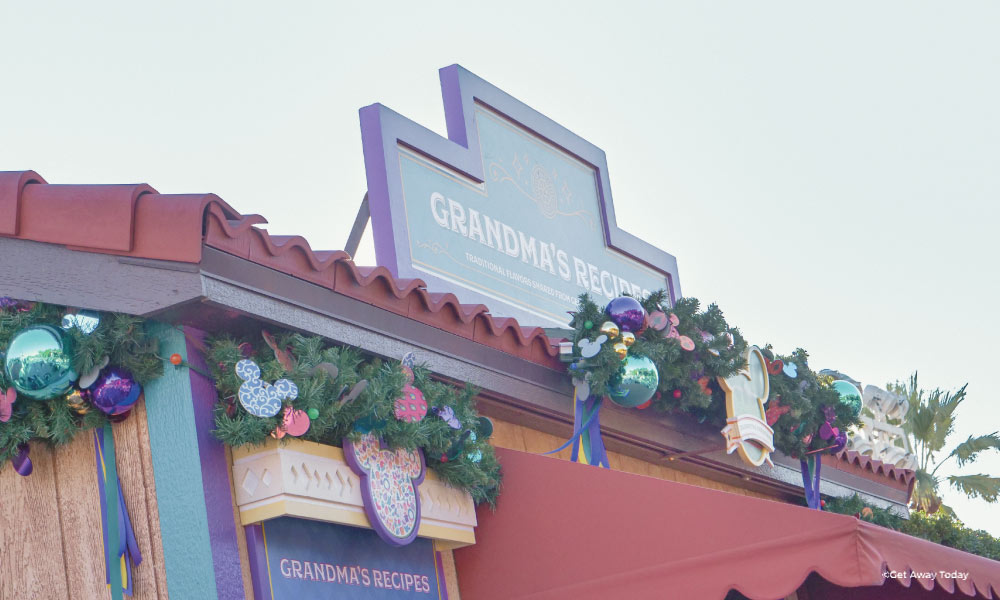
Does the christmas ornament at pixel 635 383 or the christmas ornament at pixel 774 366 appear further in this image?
the christmas ornament at pixel 774 366

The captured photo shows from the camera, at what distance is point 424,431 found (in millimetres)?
4812

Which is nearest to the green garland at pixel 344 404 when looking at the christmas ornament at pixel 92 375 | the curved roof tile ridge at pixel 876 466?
the christmas ornament at pixel 92 375

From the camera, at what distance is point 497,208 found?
729 cm

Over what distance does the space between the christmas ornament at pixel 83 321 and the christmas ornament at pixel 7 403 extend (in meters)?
0.30

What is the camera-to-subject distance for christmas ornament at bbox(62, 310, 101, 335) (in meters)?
4.03

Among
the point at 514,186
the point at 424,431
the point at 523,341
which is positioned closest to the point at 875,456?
the point at 514,186

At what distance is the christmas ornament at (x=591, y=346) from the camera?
5840 millimetres

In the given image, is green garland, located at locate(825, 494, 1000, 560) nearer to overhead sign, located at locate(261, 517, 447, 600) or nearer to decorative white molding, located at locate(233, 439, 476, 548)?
overhead sign, located at locate(261, 517, 447, 600)

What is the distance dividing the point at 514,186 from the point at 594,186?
1213 mm

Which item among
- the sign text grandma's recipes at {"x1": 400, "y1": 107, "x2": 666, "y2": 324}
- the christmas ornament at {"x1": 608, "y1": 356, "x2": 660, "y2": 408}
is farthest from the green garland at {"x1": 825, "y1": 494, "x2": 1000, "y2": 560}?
the christmas ornament at {"x1": 608, "y1": 356, "x2": 660, "y2": 408}

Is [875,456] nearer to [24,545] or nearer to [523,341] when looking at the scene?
[523,341]

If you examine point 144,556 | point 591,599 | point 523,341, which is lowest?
point 591,599

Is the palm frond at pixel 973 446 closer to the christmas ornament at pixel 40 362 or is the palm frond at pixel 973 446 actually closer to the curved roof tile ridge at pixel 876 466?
the curved roof tile ridge at pixel 876 466

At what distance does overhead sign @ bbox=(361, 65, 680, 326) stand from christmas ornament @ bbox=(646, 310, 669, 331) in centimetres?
119
